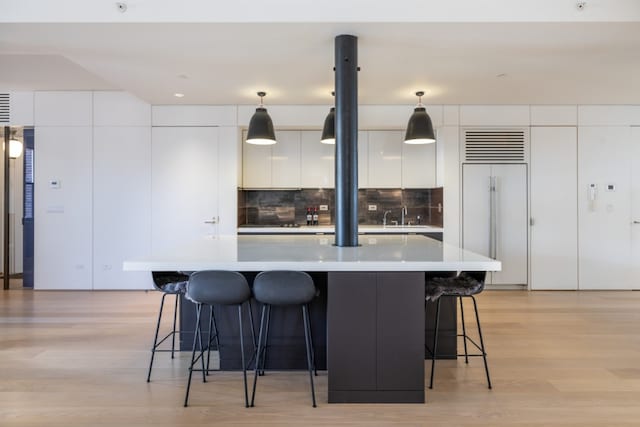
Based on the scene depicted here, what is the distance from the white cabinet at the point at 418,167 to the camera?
621cm

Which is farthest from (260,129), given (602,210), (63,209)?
(602,210)

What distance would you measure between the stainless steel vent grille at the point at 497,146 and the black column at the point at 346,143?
321 cm

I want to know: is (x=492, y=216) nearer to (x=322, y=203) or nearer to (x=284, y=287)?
(x=322, y=203)

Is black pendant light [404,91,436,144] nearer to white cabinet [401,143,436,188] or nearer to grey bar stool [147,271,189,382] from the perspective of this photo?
Answer: white cabinet [401,143,436,188]

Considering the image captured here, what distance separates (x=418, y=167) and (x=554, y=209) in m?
1.98

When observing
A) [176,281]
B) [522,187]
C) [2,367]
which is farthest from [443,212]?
[2,367]

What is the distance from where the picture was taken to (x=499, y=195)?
5934 mm

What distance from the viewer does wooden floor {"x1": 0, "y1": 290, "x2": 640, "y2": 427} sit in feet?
8.09

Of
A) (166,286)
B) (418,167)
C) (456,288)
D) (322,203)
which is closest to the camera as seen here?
(456,288)

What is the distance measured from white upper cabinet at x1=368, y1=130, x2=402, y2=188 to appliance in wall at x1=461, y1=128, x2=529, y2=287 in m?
0.91

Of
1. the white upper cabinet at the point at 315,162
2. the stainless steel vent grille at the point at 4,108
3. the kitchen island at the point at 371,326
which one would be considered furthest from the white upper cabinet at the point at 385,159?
the stainless steel vent grille at the point at 4,108

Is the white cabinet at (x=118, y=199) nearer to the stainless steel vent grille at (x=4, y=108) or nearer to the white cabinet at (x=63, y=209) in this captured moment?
the white cabinet at (x=63, y=209)
